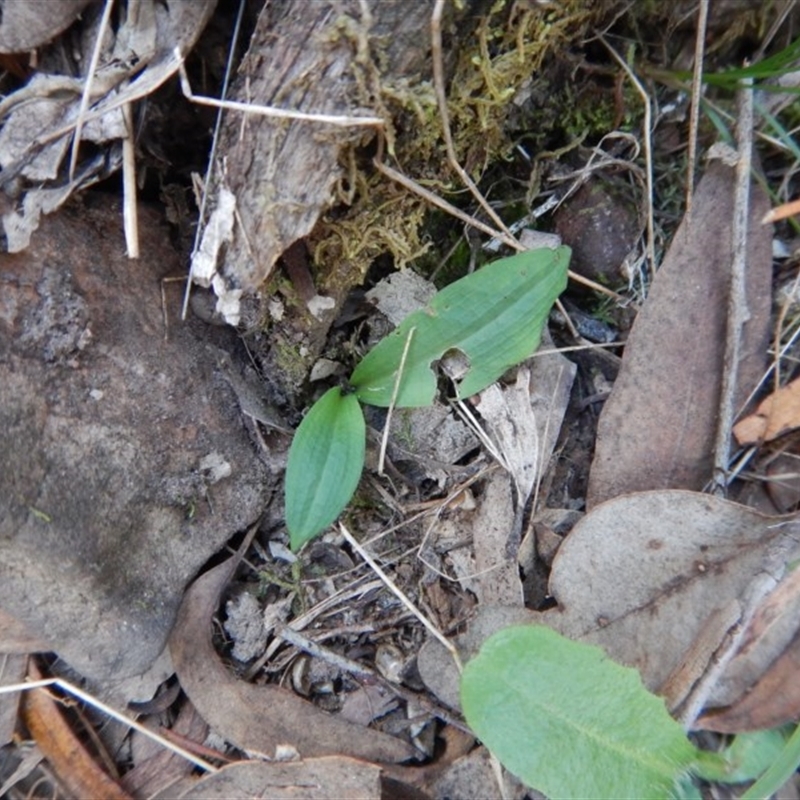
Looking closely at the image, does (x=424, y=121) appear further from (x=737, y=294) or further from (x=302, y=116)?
(x=737, y=294)

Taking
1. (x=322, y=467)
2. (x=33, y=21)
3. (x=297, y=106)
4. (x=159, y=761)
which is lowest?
(x=159, y=761)

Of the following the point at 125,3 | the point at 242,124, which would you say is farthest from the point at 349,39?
the point at 125,3

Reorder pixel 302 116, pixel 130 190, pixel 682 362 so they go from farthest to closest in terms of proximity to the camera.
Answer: pixel 682 362 → pixel 130 190 → pixel 302 116

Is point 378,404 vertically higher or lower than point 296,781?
higher

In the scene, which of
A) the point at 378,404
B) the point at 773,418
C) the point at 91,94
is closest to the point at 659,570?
the point at 773,418

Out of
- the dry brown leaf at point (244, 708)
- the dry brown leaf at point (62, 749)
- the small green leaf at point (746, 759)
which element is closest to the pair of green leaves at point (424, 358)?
the dry brown leaf at point (244, 708)

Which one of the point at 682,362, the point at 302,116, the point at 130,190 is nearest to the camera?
the point at 302,116
